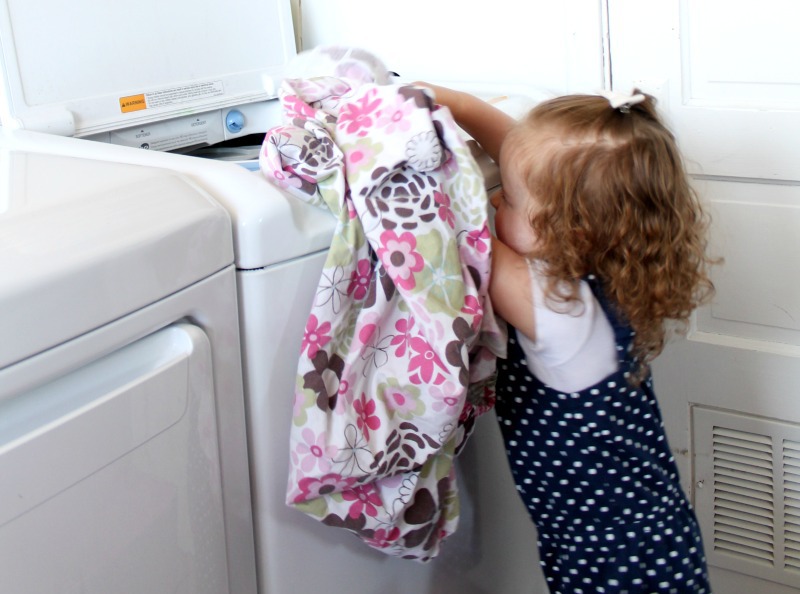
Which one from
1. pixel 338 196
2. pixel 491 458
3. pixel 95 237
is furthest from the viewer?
pixel 491 458

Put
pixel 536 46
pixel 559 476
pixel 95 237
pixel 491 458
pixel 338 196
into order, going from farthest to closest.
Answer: pixel 536 46 < pixel 491 458 < pixel 559 476 < pixel 338 196 < pixel 95 237

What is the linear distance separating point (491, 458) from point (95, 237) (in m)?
0.62

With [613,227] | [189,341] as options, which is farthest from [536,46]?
[189,341]

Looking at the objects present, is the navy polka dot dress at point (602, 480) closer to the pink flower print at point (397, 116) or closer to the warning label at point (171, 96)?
the pink flower print at point (397, 116)

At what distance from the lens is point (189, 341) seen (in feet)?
2.23

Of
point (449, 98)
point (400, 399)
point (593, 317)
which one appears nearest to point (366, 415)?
point (400, 399)

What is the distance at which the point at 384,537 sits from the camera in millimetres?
827

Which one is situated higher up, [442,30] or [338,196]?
[442,30]

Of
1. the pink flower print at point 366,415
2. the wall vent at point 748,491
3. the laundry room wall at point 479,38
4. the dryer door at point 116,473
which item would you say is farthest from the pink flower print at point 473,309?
the wall vent at point 748,491

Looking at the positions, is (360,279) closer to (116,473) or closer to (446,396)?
(446,396)

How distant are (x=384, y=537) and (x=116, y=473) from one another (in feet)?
0.93

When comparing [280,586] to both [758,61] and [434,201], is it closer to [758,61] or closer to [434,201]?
[434,201]

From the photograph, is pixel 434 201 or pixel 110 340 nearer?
pixel 110 340

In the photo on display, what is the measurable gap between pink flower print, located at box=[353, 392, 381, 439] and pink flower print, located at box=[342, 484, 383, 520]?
0.07 metres
